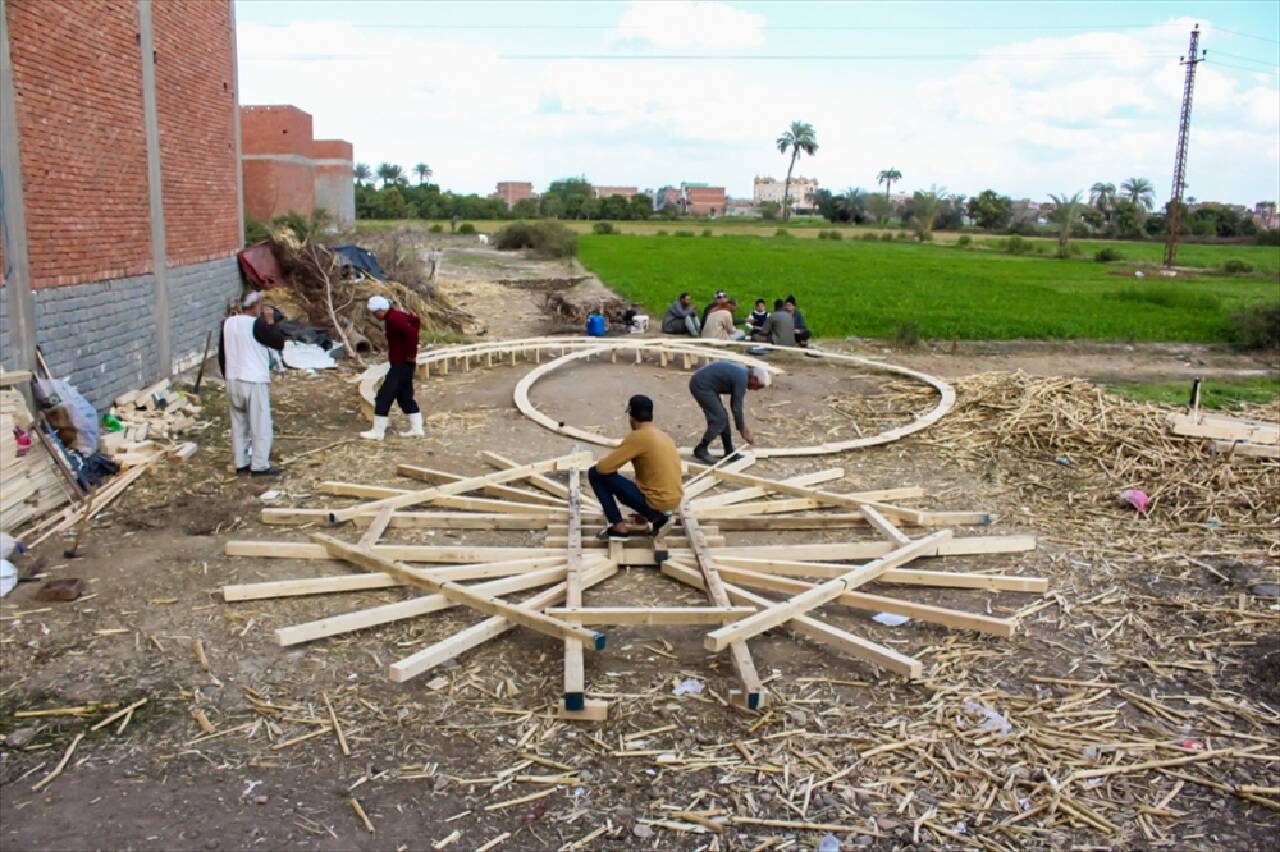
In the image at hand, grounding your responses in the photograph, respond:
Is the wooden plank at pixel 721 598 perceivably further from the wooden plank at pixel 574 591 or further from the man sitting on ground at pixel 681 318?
the man sitting on ground at pixel 681 318

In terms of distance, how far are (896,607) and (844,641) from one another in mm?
679

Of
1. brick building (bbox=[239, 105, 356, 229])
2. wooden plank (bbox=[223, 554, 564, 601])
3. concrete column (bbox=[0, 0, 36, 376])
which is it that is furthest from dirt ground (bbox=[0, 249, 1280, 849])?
brick building (bbox=[239, 105, 356, 229])

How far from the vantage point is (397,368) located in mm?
10781

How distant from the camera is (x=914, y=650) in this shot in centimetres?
609

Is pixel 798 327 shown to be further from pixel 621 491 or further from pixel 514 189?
pixel 514 189

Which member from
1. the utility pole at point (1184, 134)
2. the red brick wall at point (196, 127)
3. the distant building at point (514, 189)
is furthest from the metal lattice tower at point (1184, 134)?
the distant building at point (514, 189)

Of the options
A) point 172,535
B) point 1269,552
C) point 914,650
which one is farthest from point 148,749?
point 1269,552

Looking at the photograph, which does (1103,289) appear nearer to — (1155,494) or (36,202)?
(1155,494)

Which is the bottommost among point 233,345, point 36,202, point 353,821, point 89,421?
point 353,821

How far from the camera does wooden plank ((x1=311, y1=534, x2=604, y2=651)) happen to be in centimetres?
562

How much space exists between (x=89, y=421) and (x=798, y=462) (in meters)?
7.28

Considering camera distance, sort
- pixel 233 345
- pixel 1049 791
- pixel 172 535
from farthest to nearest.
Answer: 1. pixel 233 345
2. pixel 172 535
3. pixel 1049 791

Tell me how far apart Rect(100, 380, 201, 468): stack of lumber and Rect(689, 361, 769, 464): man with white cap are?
5.33m

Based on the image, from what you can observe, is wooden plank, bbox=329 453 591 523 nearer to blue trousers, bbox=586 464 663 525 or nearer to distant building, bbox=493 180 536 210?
blue trousers, bbox=586 464 663 525
